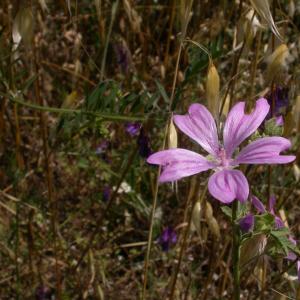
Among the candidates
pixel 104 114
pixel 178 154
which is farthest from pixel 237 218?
pixel 104 114

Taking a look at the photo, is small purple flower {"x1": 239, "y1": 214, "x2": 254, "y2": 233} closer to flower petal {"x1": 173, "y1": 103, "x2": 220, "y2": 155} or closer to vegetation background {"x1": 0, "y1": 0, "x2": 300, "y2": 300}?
flower petal {"x1": 173, "y1": 103, "x2": 220, "y2": 155}

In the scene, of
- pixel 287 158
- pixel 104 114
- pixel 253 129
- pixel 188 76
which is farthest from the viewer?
pixel 188 76

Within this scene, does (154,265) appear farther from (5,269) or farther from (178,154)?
(178,154)

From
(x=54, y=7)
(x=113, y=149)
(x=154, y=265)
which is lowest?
(x=154, y=265)

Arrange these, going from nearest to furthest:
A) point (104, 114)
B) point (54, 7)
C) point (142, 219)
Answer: point (104, 114), point (142, 219), point (54, 7)

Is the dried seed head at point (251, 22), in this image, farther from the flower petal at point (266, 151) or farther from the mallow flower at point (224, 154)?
the flower petal at point (266, 151)

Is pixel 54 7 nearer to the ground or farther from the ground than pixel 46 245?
farther from the ground
